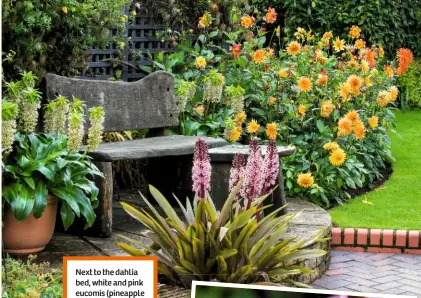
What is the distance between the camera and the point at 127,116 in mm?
6117

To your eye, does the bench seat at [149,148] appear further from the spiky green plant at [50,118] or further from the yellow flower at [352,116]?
the yellow flower at [352,116]

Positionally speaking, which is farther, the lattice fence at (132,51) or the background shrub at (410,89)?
the background shrub at (410,89)

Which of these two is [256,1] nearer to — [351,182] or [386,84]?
[386,84]

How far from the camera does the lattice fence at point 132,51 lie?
23.5ft

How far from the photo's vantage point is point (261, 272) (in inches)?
152

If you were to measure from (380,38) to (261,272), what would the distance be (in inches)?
310

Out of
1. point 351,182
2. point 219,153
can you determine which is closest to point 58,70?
point 219,153

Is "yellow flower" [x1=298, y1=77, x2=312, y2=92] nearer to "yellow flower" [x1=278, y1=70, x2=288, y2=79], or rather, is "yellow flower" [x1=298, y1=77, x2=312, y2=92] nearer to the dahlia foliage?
the dahlia foliage

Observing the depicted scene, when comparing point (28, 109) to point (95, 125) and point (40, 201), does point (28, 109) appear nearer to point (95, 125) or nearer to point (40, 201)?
point (95, 125)

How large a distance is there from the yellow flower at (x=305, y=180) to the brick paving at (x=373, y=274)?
0.65 meters

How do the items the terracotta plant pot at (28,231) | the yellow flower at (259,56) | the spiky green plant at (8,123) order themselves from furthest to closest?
the yellow flower at (259,56) → the terracotta plant pot at (28,231) → the spiky green plant at (8,123)

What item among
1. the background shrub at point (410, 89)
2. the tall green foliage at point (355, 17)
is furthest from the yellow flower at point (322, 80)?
the background shrub at point (410, 89)
